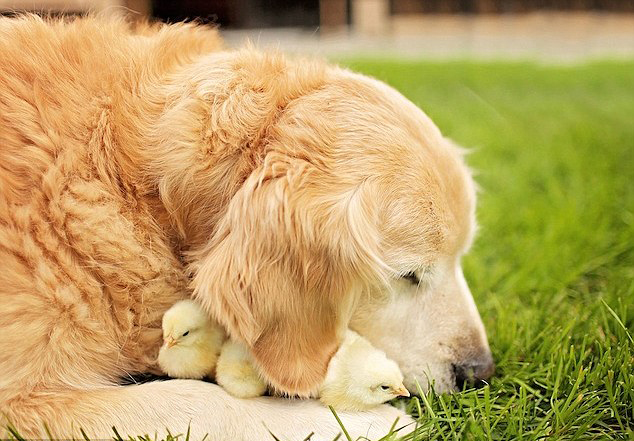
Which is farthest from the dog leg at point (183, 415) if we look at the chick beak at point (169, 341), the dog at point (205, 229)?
the chick beak at point (169, 341)

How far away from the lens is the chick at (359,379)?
6.72 ft

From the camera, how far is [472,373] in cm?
233

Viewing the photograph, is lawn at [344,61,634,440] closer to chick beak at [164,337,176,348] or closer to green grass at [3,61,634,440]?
green grass at [3,61,634,440]

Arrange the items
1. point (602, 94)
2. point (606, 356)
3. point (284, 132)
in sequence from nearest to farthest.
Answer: point (284, 132)
point (606, 356)
point (602, 94)

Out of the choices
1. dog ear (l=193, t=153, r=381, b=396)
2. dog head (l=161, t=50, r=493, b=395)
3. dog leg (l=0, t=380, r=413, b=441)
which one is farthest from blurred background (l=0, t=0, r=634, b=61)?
dog leg (l=0, t=380, r=413, b=441)

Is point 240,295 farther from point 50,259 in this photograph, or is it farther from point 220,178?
point 50,259

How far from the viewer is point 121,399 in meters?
1.98

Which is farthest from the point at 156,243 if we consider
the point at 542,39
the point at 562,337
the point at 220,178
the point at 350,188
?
the point at 542,39

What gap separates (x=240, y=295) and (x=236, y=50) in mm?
973

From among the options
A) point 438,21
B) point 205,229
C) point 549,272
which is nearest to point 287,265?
point 205,229

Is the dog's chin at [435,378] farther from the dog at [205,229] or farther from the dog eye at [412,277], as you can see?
the dog eye at [412,277]

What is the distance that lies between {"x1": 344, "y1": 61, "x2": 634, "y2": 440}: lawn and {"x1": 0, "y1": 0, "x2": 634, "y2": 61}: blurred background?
303 inches

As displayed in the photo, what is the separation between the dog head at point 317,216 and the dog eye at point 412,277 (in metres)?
0.01

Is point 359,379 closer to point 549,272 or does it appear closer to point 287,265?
point 287,265
